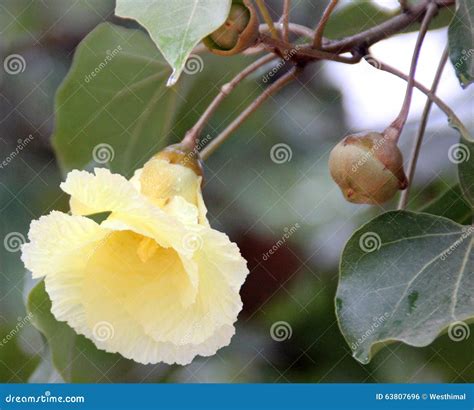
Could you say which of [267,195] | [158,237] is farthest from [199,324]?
[267,195]

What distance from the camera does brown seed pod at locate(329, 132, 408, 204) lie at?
0.75m

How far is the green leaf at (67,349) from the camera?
946mm

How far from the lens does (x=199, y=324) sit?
Answer: 2.47ft

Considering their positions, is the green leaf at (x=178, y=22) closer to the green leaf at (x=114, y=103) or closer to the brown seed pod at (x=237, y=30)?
the brown seed pod at (x=237, y=30)

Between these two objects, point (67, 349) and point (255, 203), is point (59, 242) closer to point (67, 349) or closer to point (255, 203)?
point (67, 349)

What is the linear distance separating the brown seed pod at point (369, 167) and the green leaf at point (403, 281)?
31 mm

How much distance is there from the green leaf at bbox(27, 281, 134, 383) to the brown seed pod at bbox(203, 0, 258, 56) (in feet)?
1.17

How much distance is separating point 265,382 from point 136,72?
434mm

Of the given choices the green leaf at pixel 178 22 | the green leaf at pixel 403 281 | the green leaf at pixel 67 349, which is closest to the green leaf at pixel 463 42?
the green leaf at pixel 403 281

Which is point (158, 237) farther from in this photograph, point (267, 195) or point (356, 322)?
point (267, 195)

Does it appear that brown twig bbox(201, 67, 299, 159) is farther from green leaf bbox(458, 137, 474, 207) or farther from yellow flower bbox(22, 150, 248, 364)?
green leaf bbox(458, 137, 474, 207)

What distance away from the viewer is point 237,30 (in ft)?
Answer: 2.35

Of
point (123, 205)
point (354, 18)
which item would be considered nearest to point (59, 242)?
point (123, 205)

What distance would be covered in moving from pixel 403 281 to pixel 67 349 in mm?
426
